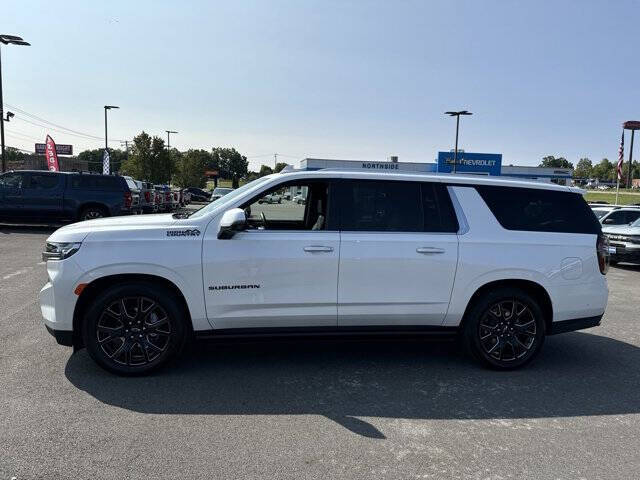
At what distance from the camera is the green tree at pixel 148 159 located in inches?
2034

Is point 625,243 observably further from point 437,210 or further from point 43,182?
point 43,182

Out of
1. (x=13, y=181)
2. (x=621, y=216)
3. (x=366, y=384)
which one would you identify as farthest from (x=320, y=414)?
(x=13, y=181)

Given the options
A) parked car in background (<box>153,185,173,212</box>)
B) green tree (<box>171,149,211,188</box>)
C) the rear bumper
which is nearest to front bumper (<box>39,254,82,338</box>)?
the rear bumper

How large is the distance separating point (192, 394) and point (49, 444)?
44.5 inches

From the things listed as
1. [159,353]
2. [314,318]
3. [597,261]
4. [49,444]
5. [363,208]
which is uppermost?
A: [363,208]

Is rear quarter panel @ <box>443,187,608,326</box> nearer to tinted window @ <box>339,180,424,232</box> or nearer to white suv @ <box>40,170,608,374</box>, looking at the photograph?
white suv @ <box>40,170,608,374</box>

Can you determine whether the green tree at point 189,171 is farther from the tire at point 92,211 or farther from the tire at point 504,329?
the tire at point 504,329

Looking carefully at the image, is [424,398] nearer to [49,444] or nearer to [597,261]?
[597,261]

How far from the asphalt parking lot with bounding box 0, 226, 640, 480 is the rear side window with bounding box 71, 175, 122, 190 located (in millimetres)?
12145

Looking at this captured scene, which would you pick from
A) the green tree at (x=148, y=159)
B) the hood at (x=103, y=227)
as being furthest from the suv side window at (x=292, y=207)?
the green tree at (x=148, y=159)

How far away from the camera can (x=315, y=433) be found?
3.68 meters

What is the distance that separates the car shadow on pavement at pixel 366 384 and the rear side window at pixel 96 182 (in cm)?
1326

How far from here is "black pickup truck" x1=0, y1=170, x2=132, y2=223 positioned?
1669cm

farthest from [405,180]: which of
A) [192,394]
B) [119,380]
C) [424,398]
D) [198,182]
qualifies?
[198,182]
